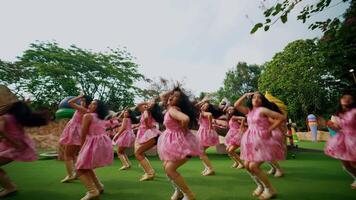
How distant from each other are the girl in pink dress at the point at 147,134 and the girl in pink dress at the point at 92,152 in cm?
159

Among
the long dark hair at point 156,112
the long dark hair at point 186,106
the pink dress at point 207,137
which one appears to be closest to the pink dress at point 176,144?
the long dark hair at point 186,106

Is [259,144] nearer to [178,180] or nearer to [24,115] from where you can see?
[178,180]

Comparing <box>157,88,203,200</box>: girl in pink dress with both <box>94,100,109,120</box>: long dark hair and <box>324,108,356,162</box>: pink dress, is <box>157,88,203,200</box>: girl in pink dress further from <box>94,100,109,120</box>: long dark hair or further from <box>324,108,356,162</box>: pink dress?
<box>324,108,356,162</box>: pink dress

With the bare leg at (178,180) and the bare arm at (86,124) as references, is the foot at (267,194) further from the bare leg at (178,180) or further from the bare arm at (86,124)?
the bare arm at (86,124)

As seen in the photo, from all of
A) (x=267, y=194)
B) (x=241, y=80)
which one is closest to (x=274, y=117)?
(x=267, y=194)

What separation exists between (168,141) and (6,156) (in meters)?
2.90

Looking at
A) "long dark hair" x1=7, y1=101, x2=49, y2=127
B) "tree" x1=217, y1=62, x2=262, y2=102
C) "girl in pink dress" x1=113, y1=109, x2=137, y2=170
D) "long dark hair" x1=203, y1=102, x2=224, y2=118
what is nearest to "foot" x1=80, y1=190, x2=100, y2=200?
"long dark hair" x1=7, y1=101, x2=49, y2=127

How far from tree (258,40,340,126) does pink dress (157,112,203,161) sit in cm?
2713

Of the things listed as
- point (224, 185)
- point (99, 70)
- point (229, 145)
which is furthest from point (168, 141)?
point (99, 70)

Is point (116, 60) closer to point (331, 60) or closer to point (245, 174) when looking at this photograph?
point (331, 60)

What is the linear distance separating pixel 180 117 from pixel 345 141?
10.6 ft

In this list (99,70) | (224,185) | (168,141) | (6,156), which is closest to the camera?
(168,141)

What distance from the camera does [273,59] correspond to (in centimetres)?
3366

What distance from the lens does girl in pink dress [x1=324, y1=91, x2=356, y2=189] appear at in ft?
16.6
